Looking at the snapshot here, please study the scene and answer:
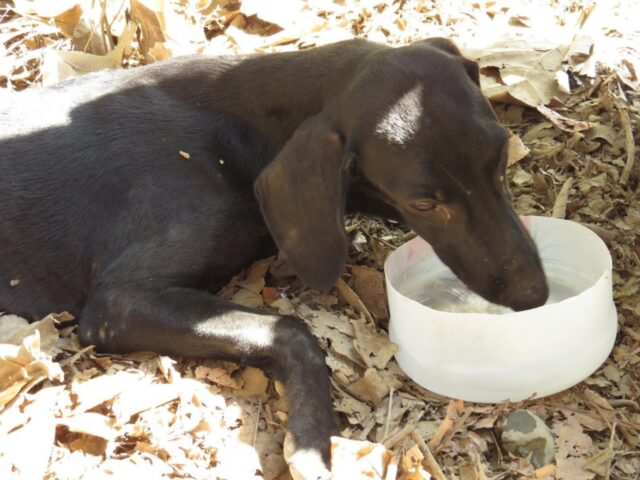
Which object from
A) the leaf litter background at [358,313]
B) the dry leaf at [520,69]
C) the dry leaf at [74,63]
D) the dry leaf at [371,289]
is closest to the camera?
the leaf litter background at [358,313]

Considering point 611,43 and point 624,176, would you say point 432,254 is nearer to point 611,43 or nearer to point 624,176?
point 624,176

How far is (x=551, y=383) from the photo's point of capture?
296cm

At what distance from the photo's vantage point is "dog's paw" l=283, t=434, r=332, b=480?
269 cm

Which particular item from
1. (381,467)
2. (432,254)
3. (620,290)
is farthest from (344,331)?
(620,290)

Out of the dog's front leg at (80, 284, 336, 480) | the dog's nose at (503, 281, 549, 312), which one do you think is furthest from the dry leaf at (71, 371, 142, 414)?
the dog's nose at (503, 281, 549, 312)

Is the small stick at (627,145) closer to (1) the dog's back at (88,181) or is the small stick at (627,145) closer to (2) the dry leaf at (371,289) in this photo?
(2) the dry leaf at (371,289)

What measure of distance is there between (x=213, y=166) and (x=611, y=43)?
2.17 m

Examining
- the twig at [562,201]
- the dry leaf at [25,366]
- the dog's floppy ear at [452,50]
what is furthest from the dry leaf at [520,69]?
the dry leaf at [25,366]

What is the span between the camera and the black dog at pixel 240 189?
2918mm

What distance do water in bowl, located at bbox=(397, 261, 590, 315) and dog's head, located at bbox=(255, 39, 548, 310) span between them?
31cm

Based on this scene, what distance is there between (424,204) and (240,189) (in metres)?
0.77

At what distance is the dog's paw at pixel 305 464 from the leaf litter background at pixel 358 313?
0.18ft

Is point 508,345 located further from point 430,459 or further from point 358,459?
point 358,459

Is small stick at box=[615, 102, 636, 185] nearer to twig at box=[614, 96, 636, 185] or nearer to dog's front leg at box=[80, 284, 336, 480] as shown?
twig at box=[614, 96, 636, 185]
